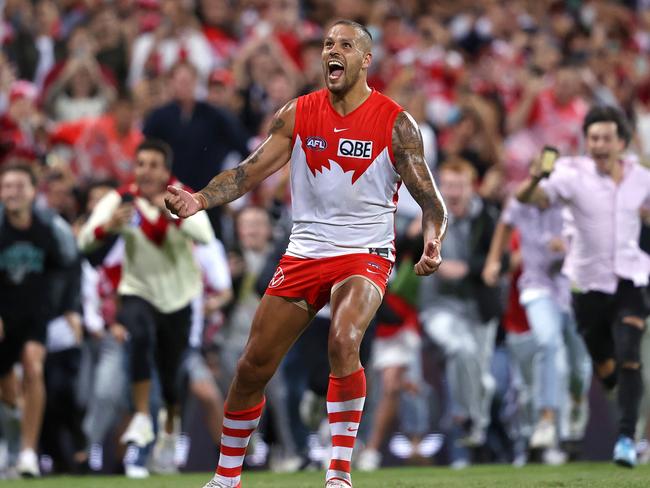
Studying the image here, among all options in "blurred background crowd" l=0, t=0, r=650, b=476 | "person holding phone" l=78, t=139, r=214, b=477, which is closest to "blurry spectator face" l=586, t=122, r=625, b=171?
"blurred background crowd" l=0, t=0, r=650, b=476

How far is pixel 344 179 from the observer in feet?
25.5

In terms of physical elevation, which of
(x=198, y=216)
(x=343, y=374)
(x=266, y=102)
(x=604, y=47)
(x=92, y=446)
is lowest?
(x=92, y=446)

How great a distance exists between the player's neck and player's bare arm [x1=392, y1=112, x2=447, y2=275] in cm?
25

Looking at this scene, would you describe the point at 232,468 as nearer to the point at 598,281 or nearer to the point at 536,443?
the point at 598,281

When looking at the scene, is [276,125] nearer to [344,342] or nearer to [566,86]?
[344,342]

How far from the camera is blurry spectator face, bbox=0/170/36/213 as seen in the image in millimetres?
11844

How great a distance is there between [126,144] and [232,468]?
7.82 m

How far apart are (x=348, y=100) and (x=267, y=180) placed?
720cm

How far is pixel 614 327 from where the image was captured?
33.7 ft

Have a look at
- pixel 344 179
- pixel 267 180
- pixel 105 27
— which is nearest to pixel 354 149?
pixel 344 179

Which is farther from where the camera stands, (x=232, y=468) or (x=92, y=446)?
(x=92, y=446)

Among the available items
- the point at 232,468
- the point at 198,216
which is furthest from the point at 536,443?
the point at 232,468

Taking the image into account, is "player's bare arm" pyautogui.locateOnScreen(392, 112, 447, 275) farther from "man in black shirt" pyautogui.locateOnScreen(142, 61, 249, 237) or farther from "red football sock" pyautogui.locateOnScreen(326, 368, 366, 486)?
"man in black shirt" pyautogui.locateOnScreen(142, 61, 249, 237)

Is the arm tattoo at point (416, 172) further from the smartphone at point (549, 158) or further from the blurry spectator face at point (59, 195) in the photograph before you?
the blurry spectator face at point (59, 195)
